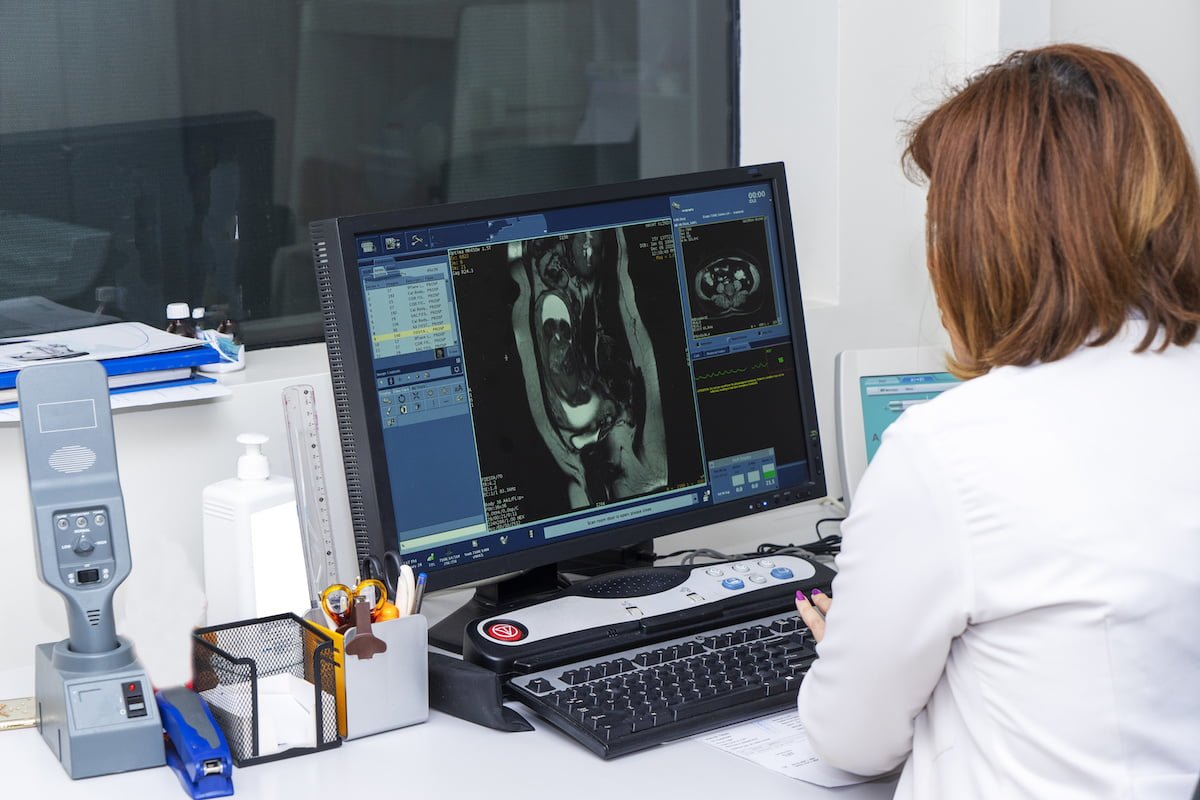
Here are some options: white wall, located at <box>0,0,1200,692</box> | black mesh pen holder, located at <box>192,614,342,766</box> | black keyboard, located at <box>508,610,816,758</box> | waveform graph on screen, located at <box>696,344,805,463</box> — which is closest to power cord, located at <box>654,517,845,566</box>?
white wall, located at <box>0,0,1200,692</box>

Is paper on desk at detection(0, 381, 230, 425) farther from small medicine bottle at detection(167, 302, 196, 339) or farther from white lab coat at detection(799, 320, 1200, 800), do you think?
white lab coat at detection(799, 320, 1200, 800)

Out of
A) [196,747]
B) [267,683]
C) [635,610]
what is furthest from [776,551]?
[196,747]

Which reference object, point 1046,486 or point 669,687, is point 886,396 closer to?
point 669,687

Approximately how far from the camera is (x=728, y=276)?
154cm

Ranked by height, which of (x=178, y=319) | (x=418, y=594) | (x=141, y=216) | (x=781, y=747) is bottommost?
(x=781, y=747)

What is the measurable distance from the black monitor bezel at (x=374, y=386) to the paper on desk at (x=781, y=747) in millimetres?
294

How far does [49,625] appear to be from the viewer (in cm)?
146

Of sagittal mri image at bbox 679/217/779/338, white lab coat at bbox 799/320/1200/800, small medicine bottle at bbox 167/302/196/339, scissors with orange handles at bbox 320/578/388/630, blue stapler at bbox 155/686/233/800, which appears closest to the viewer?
white lab coat at bbox 799/320/1200/800

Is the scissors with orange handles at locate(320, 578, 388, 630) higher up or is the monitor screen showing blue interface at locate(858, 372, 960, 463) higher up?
the monitor screen showing blue interface at locate(858, 372, 960, 463)

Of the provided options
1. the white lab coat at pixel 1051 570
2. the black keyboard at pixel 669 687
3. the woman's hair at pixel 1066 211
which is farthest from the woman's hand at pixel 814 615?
the woman's hair at pixel 1066 211

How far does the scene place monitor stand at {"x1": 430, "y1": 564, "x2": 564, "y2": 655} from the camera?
4.68 ft

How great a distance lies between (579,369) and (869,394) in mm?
496

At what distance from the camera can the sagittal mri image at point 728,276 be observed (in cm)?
151

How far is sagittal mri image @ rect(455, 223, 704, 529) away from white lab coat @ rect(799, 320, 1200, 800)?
0.48 meters
